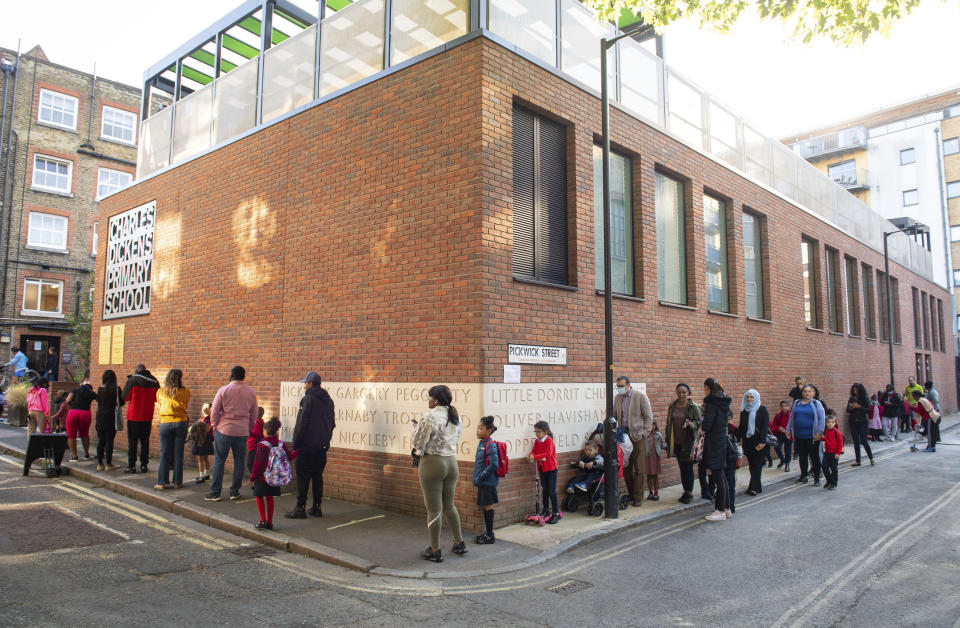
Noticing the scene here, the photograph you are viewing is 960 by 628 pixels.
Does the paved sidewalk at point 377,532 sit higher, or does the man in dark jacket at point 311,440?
the man in dark jacket at point 311,440

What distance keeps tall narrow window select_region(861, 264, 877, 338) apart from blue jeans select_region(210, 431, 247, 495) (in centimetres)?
2177

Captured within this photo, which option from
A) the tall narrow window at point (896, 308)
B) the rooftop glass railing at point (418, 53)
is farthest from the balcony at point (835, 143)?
the rooftop glass railing at point (418, 53)

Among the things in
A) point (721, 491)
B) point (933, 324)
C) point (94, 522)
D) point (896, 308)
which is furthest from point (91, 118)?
point (933, 324)

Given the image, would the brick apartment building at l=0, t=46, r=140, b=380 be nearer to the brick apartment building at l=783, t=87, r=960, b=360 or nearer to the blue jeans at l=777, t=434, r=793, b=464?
Answer: the blue jeans at l=777, t=434, r=793, b=464

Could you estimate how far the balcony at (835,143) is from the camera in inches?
1704

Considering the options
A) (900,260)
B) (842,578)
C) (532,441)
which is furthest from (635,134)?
(900,260)

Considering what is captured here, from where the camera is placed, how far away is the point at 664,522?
8383mm

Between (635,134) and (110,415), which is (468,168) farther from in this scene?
(110,415)

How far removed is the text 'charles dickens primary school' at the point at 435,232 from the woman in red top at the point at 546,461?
31 centimetres

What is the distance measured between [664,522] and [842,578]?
2700 millimetres

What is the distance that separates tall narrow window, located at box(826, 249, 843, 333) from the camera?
1939cm

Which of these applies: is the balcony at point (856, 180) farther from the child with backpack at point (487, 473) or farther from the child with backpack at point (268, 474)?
the child with backpack at point (268, 474)

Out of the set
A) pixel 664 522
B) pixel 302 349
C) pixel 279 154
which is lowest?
pixel 664 522

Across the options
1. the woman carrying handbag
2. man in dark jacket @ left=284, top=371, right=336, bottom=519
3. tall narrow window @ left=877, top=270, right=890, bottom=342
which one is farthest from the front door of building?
tall narrow window @ left=877, top=270, right=890, bottom=342
